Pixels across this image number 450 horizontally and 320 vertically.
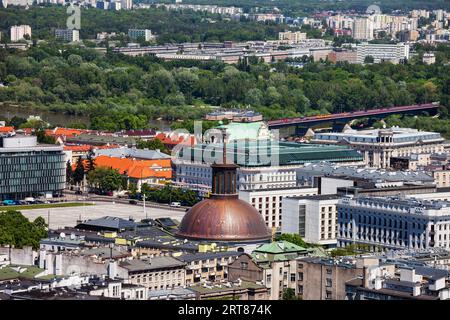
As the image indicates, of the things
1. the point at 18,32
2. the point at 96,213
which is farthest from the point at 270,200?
the point at 18,32

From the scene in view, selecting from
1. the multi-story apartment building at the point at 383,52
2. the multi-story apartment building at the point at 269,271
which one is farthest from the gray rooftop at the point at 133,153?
the multi-story apartment building at the point at 383,52

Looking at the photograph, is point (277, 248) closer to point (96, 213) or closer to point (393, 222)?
point (393, 222)

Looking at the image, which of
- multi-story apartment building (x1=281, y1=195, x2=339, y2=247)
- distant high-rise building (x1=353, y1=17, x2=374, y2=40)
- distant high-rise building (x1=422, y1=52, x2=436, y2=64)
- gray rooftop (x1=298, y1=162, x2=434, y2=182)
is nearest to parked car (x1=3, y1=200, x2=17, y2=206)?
gray rooftop (x1=298, y1=162, x2=434, y2=182)

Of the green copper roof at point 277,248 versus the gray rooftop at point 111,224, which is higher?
the green copper roof at point 277,248

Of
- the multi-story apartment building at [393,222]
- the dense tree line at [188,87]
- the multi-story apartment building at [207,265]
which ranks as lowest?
the dense tree line at [188,87]

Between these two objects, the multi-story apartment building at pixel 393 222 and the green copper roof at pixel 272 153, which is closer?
the multi-story apartment building at pixel 393 222

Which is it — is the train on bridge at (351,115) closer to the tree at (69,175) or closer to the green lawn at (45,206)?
the tree at (69,175)
